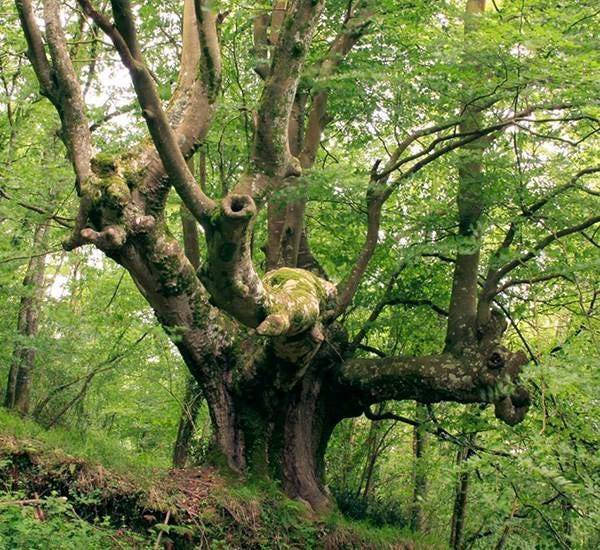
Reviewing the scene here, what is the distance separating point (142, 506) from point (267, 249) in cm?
342

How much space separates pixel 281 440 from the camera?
7457mm

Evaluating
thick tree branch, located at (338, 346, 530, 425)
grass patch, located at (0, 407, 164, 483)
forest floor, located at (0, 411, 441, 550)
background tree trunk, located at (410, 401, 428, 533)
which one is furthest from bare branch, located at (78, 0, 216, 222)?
background tree trunk, located at (410, 401, 428, 533)

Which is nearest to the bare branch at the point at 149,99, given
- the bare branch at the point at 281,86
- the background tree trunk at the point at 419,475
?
the bare branch at the point at 281,86

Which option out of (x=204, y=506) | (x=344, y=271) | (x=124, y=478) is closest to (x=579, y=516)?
(x=204, y=506)

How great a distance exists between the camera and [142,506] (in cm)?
566

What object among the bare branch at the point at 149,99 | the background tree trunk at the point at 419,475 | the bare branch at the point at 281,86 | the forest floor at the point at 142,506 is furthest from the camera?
the background tree trunk at the point at 419,475

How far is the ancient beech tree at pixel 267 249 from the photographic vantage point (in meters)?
5.00

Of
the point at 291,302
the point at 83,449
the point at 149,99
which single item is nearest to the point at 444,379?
the point at 291,302

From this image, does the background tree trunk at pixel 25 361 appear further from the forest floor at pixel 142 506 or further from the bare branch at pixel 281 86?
the bare branch at pixel 281 86

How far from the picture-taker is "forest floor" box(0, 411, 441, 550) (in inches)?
185

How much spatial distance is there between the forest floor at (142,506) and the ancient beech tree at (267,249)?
657 mm

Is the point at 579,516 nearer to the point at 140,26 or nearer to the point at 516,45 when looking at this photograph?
the point at 516,45

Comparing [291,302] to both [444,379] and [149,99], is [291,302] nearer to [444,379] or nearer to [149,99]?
[149,99]

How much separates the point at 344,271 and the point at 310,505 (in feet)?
12.4
